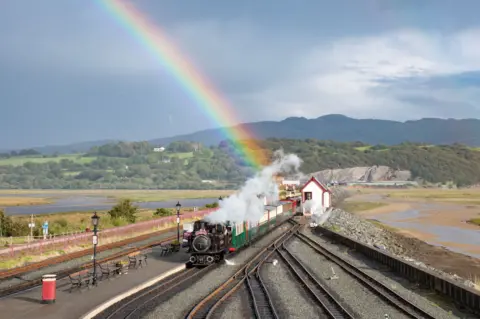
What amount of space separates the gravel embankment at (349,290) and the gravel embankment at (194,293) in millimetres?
4317

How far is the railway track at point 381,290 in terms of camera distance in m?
20.9

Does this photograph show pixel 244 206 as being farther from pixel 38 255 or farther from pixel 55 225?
pixel 55 225

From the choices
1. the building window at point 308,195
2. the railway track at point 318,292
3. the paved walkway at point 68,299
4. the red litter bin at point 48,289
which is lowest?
the railway track at point 318,292

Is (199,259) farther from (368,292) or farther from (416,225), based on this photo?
(416,225)

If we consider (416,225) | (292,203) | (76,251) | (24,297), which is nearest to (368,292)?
(24,297)

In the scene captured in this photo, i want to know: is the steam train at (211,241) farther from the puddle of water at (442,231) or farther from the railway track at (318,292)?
the puddle of water at (442,231)

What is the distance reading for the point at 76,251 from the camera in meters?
40.9

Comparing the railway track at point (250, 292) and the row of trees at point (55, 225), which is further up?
the row of trees at point (55, 225)

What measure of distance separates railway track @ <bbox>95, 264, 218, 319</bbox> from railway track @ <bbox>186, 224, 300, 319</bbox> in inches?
75.4

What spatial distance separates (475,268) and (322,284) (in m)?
18.5

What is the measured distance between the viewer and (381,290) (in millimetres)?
25609

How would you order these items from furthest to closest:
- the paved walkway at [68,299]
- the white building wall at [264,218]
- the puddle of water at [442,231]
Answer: the puddle of water at [442,231], the white building wall at [264,218], the paved walkway at [68,299]

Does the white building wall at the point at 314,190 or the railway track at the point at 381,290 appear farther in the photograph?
the white building wall at the point at 314,190

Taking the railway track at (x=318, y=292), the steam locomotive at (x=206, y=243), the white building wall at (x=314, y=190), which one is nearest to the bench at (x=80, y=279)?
the steam locomotive at (x=206, y=243)
